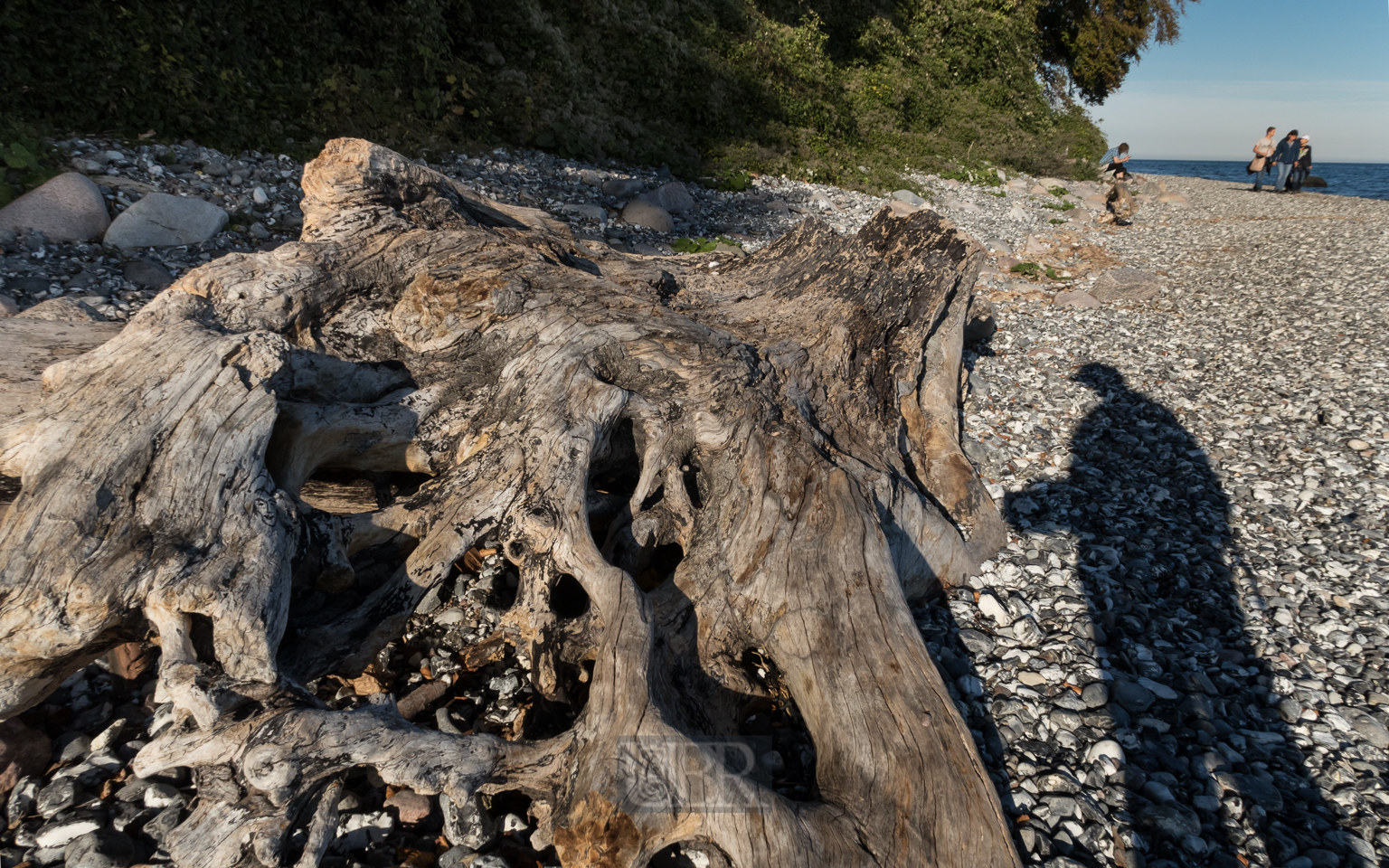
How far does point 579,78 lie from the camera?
53.0 ft

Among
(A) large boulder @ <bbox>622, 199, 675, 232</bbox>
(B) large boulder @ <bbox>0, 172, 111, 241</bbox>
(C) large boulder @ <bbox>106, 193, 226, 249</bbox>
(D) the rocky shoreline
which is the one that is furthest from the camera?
(A) large boulder @ <bbox>622, 199, 675, 232</bbox>

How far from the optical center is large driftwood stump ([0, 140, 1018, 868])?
2.55 metres

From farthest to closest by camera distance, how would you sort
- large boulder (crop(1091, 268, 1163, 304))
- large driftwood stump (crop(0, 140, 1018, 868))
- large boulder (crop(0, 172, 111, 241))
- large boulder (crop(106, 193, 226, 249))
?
large boulder (crop(1091, 268, 1163, 304))
large boulder (crop(106, 193, 226, 249))
large boulder (crop(0, 172, 111, 241))
large driftwood stump (crop(0, 140, 1018, 868))

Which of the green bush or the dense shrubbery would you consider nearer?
the green bush

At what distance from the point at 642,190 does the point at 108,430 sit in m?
11.6

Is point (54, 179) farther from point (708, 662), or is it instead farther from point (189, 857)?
point (708, 662)

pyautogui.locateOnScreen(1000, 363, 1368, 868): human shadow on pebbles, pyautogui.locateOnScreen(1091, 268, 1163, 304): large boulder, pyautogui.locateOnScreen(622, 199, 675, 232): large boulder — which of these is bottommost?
pyautogui.locateOnScreen(1000, 363, 1368, 868): human shadow on pebbles

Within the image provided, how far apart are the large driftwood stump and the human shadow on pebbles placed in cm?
85

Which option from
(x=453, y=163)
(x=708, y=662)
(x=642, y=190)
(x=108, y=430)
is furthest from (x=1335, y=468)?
(x=453, y=163)

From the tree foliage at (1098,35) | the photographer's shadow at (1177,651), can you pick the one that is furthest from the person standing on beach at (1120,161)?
Answer: the photographer's shadow at (1177,651)

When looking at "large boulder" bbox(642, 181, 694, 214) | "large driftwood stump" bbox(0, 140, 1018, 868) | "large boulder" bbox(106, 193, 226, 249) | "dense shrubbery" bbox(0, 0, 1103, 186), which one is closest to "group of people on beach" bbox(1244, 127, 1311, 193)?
"dense shrubbery" bbox(0, 0, 1103, 186)

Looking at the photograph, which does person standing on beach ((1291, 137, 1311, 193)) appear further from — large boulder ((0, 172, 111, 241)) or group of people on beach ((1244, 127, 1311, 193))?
large boulder ((0, 172, 111, 241))

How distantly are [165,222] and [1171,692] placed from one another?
408 inches

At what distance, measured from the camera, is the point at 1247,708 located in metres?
3.80
